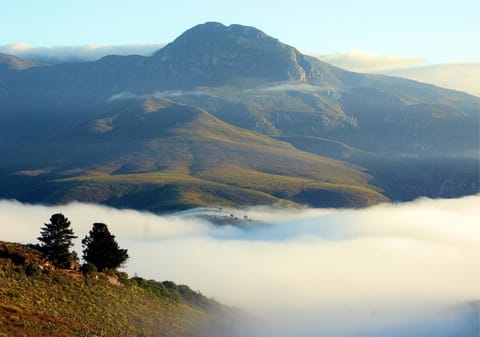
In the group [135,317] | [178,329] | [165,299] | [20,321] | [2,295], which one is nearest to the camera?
[20,321]

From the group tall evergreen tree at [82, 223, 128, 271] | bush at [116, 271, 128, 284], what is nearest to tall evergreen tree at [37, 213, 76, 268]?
tall evergreen tree at [82, 223, 128, 271]

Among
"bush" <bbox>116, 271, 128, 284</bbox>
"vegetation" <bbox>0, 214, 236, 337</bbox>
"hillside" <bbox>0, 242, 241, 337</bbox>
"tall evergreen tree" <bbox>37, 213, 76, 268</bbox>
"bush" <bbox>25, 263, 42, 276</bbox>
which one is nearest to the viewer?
"hillside" <bbox>0, 242, 241, 337</bbox>

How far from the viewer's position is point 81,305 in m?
72.3

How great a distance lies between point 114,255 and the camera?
89.4m

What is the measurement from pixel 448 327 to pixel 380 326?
20.4 meters

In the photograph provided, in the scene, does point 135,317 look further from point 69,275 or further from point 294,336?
point 294,336

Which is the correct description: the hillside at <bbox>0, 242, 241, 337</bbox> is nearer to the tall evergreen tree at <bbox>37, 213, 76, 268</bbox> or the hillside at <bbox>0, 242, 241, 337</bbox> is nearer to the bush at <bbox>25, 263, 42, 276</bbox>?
the bush at <bbox>25, 263, 42, 276</bbox>

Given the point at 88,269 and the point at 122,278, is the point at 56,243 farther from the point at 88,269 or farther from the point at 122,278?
the point at 122,278

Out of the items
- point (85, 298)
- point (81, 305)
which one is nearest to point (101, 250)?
point (85, 298)

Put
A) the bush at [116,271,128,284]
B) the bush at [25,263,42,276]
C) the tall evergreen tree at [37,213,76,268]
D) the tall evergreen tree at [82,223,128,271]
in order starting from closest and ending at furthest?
the bush at [25,263,42,276] < the tall evergreen tree at [37,213,76,268] < the tall evergreen tree at [82,223,128,271] < the bush at [116,271,128,284]

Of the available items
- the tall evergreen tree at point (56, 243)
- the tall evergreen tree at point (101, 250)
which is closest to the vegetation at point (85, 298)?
the tall evergreen tree at point (101, 250)

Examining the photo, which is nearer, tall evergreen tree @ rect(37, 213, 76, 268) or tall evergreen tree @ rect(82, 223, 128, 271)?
tall evergreen tree @ rect(37, 213, 76, 268)

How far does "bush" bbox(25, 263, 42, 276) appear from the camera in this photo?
74500 millimetres

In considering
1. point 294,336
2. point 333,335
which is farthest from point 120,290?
point 333,335
